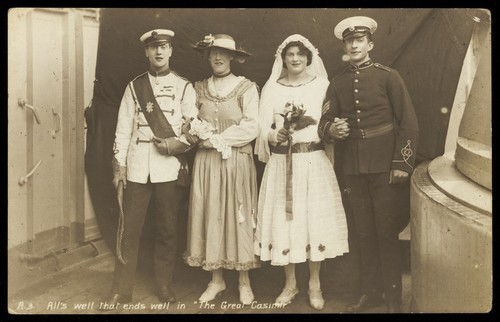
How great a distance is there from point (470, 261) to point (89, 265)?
2.08m

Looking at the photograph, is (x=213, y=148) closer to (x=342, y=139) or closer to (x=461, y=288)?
(x=342, y=139)

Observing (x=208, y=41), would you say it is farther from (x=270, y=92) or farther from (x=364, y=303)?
(x=364, y=303)

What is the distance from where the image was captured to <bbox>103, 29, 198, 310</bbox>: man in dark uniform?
3.25m

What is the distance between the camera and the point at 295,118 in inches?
126

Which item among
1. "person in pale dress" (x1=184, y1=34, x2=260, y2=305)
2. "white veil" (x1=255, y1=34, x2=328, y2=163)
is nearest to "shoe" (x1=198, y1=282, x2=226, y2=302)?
"person in pale dress" (x1=184, y1=34, x2=260, y2=305)

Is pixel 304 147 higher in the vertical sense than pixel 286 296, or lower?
higher

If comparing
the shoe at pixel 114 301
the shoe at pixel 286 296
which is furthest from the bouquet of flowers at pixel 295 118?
the shoe at pixel 114 301

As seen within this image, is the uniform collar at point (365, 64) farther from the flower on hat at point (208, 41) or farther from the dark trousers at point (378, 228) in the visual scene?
the flower on hat at point (208, 41)

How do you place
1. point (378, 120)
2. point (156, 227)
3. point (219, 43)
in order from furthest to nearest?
point (156, 227) < point (219, 43) < point (378, 120)

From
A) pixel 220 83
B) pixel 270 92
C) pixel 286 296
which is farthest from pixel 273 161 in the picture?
pixel 286 296

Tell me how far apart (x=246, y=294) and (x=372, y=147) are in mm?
1050

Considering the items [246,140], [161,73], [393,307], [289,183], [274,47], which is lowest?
[393,307]

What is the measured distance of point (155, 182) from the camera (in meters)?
3.27

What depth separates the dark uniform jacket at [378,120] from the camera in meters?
3.12
